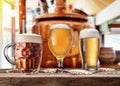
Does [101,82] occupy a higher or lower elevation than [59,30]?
lower

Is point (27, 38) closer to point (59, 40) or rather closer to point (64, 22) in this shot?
point (59, 40)

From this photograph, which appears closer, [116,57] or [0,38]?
[116,57]

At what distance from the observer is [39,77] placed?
24.9 inches

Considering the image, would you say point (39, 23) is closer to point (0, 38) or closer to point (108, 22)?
point (0, 38)

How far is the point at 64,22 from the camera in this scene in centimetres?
117

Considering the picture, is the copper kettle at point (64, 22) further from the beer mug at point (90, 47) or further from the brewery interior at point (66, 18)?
the beer mug at point (90, 47)

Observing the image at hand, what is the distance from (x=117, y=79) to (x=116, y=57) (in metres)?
0.81

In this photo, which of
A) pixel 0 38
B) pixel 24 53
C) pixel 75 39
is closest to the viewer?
pixel 24 53

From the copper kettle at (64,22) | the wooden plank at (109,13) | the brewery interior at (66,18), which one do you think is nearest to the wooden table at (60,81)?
the brewery interior at (66,18)

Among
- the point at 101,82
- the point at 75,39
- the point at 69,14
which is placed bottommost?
the point at 101,82

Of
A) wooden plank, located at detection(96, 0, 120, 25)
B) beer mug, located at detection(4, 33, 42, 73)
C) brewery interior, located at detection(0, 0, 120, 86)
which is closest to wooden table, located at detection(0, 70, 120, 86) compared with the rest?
brewery interior, located at detection(0, 0, 120, 86)

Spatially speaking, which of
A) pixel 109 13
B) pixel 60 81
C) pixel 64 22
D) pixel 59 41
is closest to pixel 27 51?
pixel 59 41

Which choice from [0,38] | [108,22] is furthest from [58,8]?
[108,22]

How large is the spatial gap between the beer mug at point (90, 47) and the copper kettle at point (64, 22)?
0.54ft
